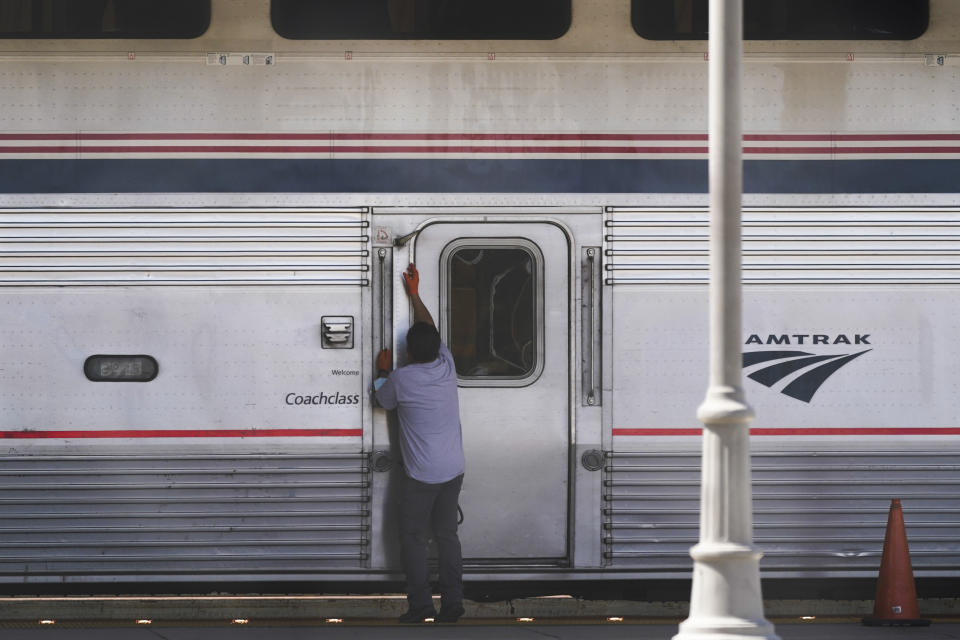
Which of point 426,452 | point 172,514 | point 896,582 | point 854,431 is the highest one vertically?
point 854,431

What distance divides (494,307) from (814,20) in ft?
7.91

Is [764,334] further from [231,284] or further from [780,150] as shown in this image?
[231,284]

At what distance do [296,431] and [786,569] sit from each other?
111 inches

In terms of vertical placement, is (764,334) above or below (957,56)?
below

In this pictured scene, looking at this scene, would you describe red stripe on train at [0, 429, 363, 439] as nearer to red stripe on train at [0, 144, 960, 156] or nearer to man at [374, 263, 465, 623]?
man at [374, 263, 465, 623]

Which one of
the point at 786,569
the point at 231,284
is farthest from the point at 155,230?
the point at 786,569

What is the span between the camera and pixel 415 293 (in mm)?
7527

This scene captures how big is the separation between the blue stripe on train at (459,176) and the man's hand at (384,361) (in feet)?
2.93

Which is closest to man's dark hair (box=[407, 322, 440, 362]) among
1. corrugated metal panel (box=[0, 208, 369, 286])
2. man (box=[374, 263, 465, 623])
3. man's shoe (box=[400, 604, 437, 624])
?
man (box=[374, 263, 465, 623])

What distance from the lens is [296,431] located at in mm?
7477

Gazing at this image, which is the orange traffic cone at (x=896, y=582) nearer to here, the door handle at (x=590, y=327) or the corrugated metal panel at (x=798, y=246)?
the corrugated metal panel at (x=798, y=246)

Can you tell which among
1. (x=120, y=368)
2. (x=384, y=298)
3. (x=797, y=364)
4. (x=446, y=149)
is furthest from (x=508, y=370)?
(x=120, y=368)

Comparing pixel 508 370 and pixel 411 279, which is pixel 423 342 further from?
pixel 508 370

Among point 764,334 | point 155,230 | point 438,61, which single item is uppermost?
point 438,61
